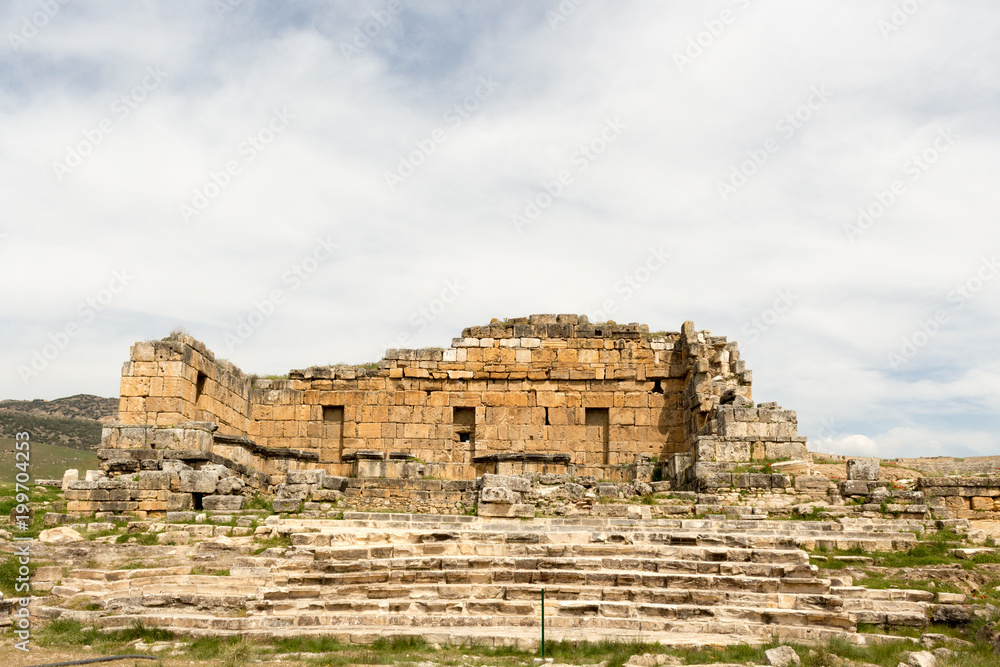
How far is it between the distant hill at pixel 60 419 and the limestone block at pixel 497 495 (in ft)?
93.5

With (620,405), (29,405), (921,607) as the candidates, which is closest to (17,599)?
(921,607)

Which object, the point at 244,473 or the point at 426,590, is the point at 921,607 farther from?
the point at 244,473

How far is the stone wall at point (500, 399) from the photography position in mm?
23125

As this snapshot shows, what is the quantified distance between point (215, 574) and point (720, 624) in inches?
291

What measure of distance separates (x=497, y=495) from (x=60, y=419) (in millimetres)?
43807

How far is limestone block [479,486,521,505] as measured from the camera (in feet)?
54.7

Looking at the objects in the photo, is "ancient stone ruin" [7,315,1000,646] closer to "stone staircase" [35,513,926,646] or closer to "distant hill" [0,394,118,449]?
"stone staircase" [35,513,926,646]

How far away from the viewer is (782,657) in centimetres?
927

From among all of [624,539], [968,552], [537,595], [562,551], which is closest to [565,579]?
[537,595]

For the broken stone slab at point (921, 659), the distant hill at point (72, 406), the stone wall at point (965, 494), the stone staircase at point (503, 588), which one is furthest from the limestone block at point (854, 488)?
the distant hill at point (72, 406)

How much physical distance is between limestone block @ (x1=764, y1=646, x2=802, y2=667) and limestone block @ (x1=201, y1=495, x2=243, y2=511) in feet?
35.2

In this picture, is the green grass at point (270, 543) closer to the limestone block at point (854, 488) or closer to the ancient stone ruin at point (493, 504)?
the ancient stone ruin at point (493, 504)

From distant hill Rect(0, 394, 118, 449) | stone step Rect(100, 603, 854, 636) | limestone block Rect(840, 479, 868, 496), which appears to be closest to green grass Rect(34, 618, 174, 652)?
stone step Rect(100, 603, 854, 636)

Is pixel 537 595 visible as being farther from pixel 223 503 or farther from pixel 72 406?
pixel 72 406
